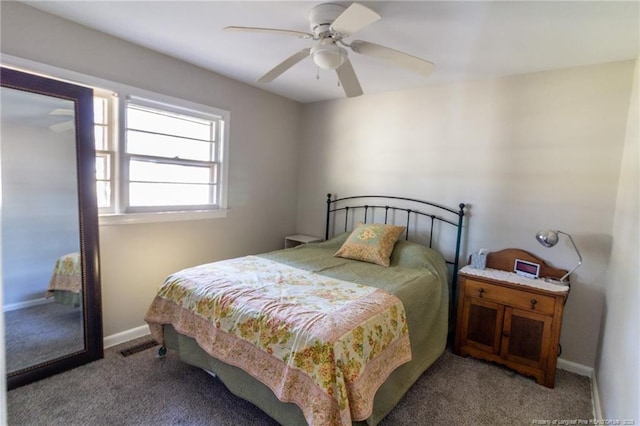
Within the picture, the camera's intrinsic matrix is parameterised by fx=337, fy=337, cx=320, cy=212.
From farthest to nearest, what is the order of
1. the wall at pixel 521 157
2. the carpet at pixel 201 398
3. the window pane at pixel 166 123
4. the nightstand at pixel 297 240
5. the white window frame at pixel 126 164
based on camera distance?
the nightstand at pixel 297 240 → the window pane at pixel 166 123 → the white window frame at pixel 126 164 → the wall at pixel 521 157 → the carpet at pixel 201 398

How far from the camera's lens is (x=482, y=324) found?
2703 millimetres

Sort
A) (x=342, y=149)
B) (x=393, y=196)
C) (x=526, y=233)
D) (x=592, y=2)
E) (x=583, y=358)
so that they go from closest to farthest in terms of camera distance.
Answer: (x=592, y=2) → (x=583, y=358) → (x=526, y=233) → (x=393, y=196) → (x=342, y=149)

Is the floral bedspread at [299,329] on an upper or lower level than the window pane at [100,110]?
lower

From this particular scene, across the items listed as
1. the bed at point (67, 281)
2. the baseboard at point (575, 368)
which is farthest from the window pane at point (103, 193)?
the baseboard at point (575, 368)

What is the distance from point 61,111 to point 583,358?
429 cm

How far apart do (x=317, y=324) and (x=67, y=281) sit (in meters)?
1.92

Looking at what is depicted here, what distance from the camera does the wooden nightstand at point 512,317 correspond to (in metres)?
2.42

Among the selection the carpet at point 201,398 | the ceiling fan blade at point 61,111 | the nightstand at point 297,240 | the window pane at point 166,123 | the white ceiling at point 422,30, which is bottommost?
the carpet at point 201,398

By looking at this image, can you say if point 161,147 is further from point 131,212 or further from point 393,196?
point 393,196

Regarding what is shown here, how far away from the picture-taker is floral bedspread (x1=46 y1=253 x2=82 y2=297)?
236 centimetres

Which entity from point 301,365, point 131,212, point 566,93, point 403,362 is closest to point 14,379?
point 131,212

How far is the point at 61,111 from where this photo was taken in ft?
7.59

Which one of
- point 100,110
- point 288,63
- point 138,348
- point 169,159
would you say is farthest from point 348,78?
point 138,348

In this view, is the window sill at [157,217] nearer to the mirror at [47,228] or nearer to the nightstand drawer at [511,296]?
the mirror at [47,228]
